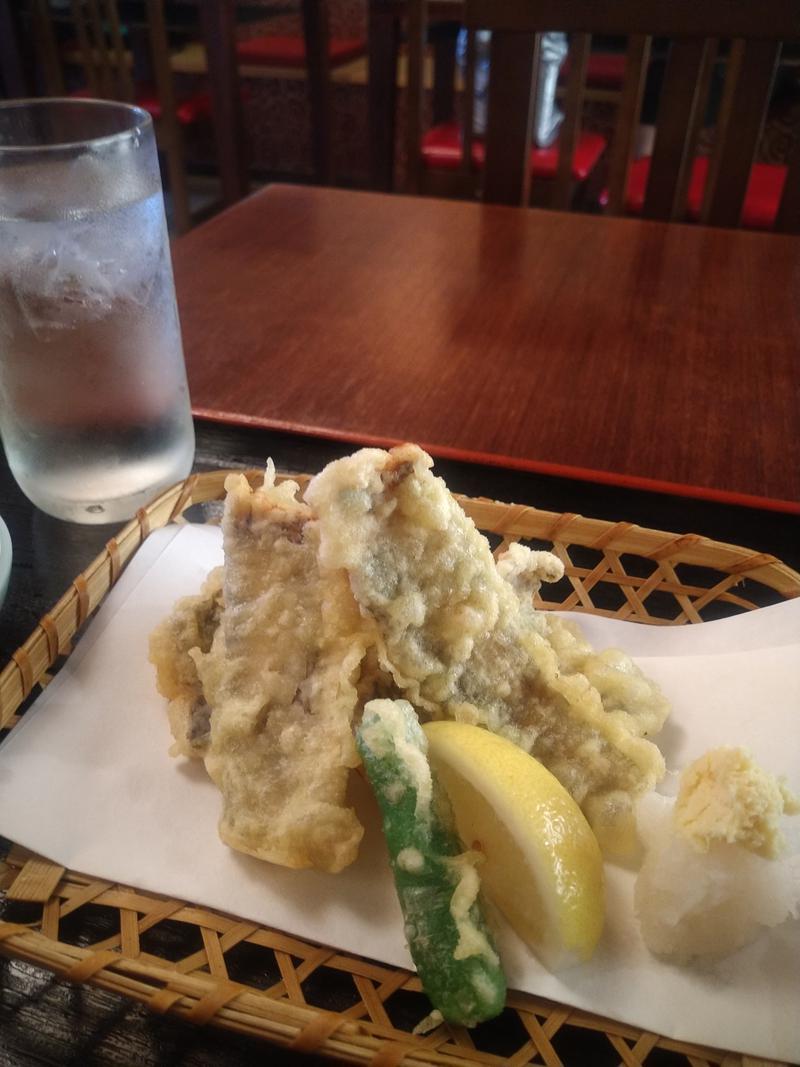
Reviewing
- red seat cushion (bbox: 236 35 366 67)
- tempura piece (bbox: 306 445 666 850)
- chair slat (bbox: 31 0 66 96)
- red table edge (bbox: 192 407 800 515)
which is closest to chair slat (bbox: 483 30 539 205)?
red table edge (bbox: 192 407 800 515)

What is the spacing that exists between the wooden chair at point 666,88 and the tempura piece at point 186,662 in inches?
81.8

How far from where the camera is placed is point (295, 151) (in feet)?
20.8

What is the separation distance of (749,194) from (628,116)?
3.20 ft

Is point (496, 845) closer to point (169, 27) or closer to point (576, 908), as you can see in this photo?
point (576, 908)

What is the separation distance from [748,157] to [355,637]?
2.30 meters

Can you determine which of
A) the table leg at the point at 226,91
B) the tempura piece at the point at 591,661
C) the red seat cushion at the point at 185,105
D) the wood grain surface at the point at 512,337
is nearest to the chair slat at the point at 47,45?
the red seat cushion at the point at 185,105

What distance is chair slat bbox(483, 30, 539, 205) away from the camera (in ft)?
8.12

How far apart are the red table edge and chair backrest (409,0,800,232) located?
155 centimetres

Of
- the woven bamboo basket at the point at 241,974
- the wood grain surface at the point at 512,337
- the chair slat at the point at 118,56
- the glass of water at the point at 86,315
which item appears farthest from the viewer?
the chair slat at the point at 118,56

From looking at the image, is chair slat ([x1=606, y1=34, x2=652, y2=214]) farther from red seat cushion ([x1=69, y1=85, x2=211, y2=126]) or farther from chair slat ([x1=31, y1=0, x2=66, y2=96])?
chair slat ([x1=31, y1=0, x2=66, y2=96])

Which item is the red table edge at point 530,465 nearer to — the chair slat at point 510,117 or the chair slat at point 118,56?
the chair slat at point 510,117

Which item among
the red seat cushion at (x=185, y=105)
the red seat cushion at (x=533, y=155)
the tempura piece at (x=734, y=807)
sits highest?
the tempura piece at (x=734, y=807)

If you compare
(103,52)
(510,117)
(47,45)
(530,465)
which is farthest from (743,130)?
(47,45)

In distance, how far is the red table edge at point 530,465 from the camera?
128 centimetres
